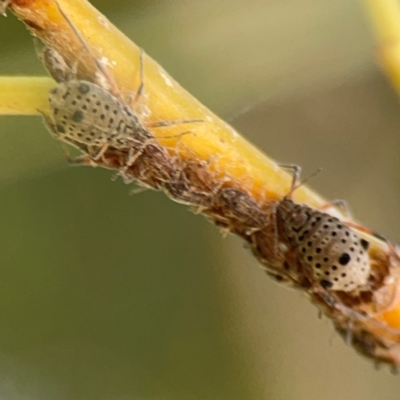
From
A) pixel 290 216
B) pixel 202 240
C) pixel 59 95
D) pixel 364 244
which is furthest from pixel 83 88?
pixel 202 240

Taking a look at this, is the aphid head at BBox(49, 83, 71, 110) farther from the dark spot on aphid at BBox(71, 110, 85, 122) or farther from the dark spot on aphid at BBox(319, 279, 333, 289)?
the dark spot on aphid at BBox(319, 279, 333, 289)

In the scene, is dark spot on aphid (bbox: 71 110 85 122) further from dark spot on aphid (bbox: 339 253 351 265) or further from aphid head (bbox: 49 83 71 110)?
dark spot on aphid (bbox: 339 253 351 265)

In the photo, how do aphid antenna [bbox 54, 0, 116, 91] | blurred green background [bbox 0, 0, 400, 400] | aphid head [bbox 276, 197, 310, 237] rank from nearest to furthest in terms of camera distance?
aphid antenna [bbox 54, 0, 116, 91] → aphid head [bbox 276, 197, 310, 237] → blurred green background [bbox 0, 0, 400, 400]

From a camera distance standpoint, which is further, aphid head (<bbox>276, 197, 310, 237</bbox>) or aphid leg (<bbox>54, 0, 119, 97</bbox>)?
aphid head (<bbox>276, 197, 310, 237</bbox>)

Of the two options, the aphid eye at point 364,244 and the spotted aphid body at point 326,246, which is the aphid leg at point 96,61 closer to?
the spotted aphid body at point 326,246

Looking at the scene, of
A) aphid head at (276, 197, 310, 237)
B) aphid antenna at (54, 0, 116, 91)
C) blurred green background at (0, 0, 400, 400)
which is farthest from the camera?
blurred green background at (0, 0, 400, 400)

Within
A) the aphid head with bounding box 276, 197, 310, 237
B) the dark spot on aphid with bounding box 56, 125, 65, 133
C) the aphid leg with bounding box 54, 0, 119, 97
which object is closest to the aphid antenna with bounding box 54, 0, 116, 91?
the aphid leg with bounding box 54, 0, 119, 97

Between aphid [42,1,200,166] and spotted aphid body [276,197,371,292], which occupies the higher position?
aphid [42,1,200,166]
